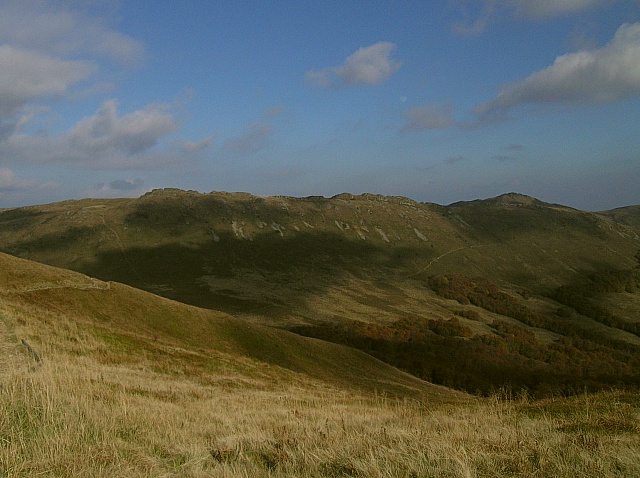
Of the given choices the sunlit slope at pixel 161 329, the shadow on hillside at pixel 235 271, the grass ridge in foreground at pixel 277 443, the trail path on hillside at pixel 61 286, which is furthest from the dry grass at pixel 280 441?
the shadow on hillside at pixel 235 271

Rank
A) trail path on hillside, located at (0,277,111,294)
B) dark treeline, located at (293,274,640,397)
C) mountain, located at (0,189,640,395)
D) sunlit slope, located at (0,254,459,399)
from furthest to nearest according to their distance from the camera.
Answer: mountain, located at (0,189,640,395) → dark treeline, located at (293,274,640,397) → trail path on hillside, located at (0,277,111,294) → sunlit slope, located at (0,254,459,399)

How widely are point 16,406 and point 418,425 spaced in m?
9.28

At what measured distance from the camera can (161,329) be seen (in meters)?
47.1

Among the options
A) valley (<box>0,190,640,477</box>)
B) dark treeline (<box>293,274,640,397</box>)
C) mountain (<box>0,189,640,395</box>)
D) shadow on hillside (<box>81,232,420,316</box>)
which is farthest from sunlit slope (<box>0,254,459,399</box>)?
shadow on hillside (<box>81,232,420,316</box>)

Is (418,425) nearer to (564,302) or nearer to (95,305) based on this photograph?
(95,305)

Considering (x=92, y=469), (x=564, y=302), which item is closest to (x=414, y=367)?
(x=92, y=469)

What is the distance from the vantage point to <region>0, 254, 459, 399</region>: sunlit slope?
113 ft

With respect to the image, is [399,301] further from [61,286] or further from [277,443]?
[277,443]

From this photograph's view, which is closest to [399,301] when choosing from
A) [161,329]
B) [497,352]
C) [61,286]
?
[497,352]

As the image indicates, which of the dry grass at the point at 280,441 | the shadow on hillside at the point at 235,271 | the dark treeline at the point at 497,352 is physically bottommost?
the dark treeline at the point at 497,352

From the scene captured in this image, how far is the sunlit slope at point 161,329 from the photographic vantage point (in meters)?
34.6

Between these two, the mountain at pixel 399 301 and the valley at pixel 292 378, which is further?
the mountain at pixel 399 301

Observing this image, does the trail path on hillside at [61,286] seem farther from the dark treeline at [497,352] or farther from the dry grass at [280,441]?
the dark treeline at [497,352]

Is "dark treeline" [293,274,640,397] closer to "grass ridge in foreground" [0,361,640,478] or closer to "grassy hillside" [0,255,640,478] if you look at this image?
"grassy hillside" [0,255,640,478]
